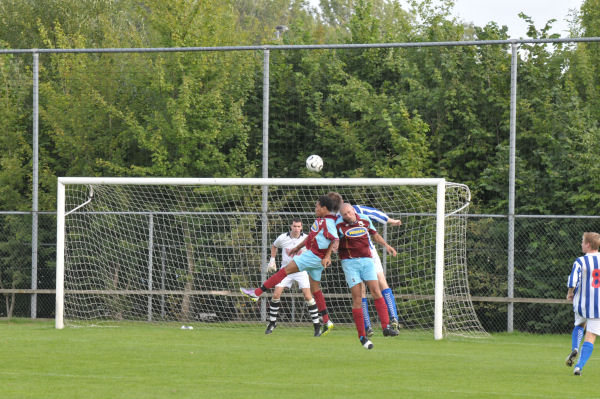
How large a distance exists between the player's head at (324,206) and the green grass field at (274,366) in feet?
5.73

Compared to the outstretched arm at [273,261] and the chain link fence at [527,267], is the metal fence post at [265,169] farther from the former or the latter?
the chain link fence at [527,267]

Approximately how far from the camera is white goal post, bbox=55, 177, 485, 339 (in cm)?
1573

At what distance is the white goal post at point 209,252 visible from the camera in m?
15.7

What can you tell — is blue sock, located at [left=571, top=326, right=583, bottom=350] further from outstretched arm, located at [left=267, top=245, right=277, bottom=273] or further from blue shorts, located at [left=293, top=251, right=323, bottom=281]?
outstretched arm, located at [left=267, top=245, right=277, bottom=273]

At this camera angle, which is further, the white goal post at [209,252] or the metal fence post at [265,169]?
the metal fence post at [265,169]

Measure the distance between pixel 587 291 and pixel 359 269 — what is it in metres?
2.74

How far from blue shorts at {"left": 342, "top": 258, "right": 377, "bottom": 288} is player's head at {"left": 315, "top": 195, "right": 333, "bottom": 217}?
71cm

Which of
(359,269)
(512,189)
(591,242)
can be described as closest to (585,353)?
(591,242)

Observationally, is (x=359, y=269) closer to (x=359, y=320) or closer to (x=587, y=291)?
(x=359, y=320)

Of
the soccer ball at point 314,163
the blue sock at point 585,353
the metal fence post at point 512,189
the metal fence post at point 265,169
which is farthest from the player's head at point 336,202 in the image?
the metal fence post at point 512,189

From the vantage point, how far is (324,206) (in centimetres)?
1130

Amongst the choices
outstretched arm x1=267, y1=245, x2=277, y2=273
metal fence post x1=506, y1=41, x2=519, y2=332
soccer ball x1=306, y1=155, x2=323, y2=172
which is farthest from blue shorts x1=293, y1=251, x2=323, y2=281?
metal fence post x1=506, y1=41, x2=519, y2=332

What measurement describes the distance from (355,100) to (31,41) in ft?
62.5

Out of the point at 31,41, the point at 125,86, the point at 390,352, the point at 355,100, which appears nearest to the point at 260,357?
the point at 390,352
